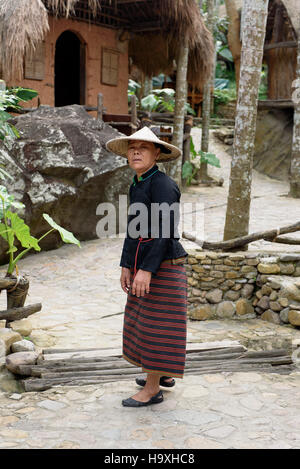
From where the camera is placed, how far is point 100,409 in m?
3.24

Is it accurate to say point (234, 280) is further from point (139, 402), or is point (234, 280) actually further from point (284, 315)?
point (139, 402)

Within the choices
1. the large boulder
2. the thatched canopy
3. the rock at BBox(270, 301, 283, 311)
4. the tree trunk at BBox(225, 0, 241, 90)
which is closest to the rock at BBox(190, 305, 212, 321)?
the rock at BBox(270, 301, 283, 311)

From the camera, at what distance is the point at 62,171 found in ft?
27.5

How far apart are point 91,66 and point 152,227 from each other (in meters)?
9.49

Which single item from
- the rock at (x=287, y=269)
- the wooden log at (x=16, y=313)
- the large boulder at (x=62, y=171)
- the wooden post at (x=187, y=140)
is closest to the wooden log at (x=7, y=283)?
the wooden log at (x=16, y=313)

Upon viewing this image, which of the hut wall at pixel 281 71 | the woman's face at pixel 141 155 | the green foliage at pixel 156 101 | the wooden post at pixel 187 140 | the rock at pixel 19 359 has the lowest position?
the rock at pixel 19 359

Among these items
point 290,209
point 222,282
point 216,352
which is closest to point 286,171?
point 290,209

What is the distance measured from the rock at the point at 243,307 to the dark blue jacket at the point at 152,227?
264 cm

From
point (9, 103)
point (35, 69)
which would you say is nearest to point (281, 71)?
point (35, 69)

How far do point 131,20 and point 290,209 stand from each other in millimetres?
5891

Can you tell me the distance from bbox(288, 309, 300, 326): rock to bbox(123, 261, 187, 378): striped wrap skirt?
7.80ft

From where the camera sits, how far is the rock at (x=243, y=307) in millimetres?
5680

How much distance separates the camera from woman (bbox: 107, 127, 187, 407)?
3.09 m

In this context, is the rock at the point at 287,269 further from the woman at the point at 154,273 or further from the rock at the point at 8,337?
the rock at the point at 8,337
